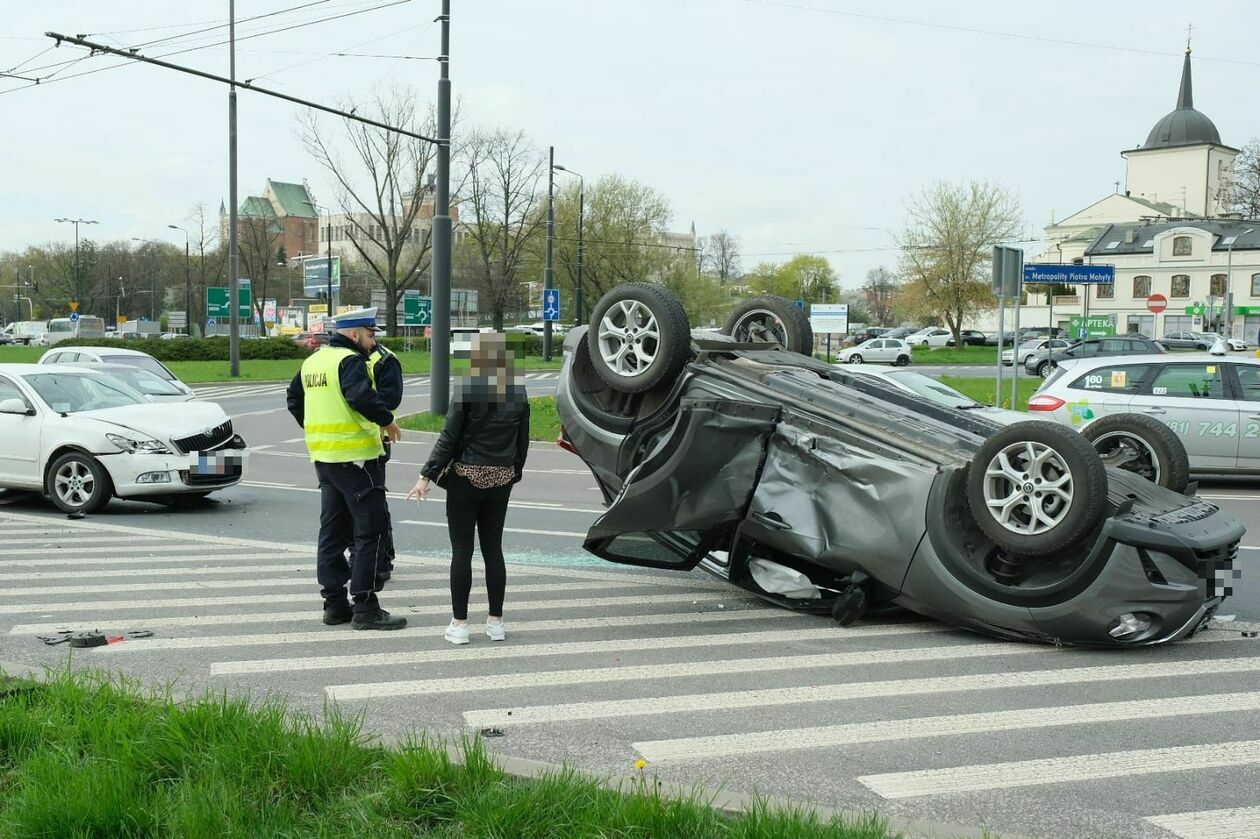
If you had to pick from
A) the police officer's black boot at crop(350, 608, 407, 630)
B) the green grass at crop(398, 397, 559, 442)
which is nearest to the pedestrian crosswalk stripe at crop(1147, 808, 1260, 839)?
the police officer's black boot at crop(350, 608, 407, 630)

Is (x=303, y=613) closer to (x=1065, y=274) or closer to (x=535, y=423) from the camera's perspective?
(x=535, y=423)

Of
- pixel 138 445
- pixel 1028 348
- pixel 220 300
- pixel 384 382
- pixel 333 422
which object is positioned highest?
pixel 220 300

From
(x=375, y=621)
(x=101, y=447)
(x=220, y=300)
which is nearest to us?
(x=375, y=621)

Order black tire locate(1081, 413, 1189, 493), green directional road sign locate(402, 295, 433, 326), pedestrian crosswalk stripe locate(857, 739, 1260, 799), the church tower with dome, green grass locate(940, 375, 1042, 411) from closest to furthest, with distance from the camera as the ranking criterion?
pedestrian crosswalk stripe locate(857, 739, 1260, 799) < black tire locate(1081, 413, 1189, 493) < green grass locate(940, 375, 1042, 411) < green directional road sign locate(402, 295, 433, 326) < the church tower with dome

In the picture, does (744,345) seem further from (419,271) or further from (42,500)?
(419,271)

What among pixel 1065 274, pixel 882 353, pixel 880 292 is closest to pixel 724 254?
pixel 880 292

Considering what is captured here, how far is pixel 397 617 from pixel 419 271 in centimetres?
6848

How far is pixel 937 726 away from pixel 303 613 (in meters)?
3.86

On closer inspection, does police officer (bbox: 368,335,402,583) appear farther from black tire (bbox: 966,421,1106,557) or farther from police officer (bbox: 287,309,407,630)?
black tire (bbox: 966,421,1106,557)

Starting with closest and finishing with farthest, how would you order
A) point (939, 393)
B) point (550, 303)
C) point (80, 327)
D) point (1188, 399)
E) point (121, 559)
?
1. point (121, 559)
2. point (1188, 399)
3. point (939, 393)
4. point (550, 303)
5. point (80, 327)

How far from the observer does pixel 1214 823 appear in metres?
3.80

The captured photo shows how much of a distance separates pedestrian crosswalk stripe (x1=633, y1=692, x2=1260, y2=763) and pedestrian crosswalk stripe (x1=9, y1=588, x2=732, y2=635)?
248cm

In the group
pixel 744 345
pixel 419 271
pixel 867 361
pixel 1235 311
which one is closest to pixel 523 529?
pixel 744 345

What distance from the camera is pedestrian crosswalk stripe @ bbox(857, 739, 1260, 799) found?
4.12 metres
